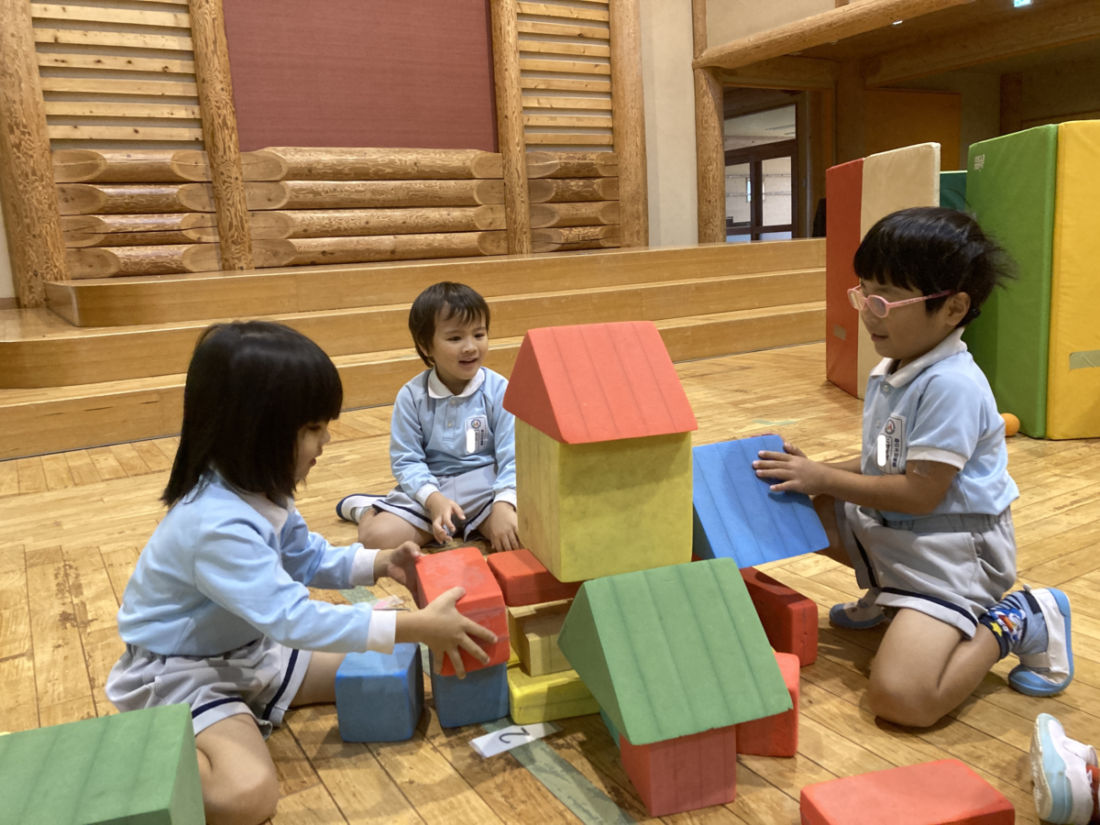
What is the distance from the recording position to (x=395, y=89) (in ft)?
21.1

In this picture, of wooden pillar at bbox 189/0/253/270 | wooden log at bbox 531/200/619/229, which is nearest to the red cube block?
wooden pillar at bbox 189/0/253/270

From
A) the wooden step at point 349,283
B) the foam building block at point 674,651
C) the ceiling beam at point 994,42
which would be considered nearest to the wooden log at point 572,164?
the wooden step at point 349,283

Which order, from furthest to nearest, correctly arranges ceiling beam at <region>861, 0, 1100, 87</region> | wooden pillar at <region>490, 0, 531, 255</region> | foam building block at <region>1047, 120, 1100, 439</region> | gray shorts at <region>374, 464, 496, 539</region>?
ceiling beam at <region>861, 0, 1100, 87</region>
wooden pillar at <region>490, 0, 531, 255</region>
foam building block at <region>1047, 120, 1100, 439</region>
gray shorts at <region>374, 464, 496, 539</region>

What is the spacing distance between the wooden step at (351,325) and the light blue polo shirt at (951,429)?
10.3 feet

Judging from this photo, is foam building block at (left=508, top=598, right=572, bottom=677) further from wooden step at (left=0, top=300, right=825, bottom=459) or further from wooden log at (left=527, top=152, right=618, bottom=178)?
wooden log at (left=527, top=152, right=618, bottom=178)

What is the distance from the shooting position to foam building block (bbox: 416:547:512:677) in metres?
1.27

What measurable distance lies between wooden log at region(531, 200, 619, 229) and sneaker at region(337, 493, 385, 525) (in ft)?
16.6

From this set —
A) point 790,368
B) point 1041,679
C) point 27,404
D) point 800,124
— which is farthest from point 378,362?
point 800,124

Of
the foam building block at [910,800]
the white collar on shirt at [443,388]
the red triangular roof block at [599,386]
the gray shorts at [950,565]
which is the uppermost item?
the red triangular roof block at [599,386]

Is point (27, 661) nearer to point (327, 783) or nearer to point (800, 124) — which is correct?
point (327, 783)

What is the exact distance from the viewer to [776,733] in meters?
1.24

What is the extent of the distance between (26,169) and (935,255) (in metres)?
5.55

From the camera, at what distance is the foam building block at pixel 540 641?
4.47ft

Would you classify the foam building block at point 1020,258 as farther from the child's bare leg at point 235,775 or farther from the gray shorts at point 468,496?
the child's bare leg at point 235,775
